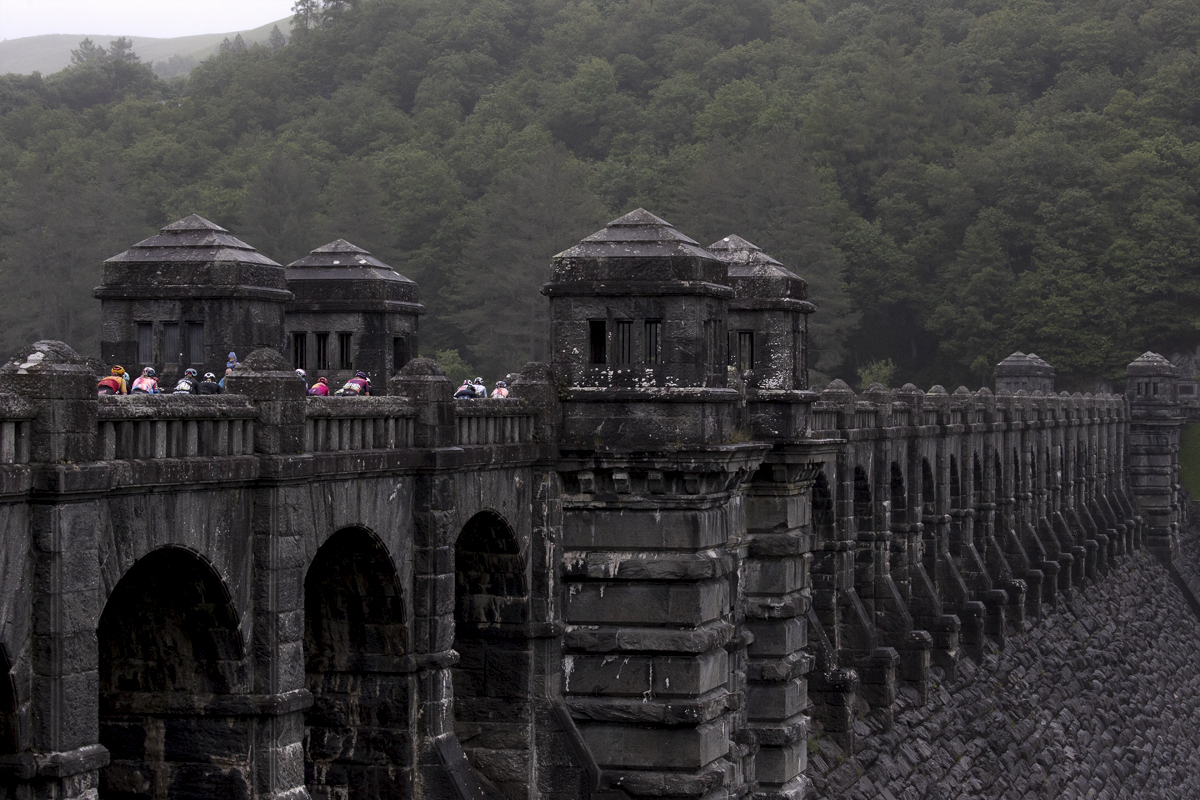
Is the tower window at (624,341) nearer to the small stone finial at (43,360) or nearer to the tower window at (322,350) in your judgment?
the tower window at (322,350)

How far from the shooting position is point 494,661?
1816 centimetres

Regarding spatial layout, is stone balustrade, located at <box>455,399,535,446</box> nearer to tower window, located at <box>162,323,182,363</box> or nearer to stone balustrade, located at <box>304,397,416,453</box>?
stone balustrade, located at <box>304,397,416,453</box>

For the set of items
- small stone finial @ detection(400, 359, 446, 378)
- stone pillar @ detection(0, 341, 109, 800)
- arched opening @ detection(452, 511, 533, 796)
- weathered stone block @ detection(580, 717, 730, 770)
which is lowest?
weathered stone block @ detection(580, 717, 730, 770)

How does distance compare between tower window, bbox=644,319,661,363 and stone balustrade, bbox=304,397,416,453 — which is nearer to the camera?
stone balustrade, bbox=304,397,416,453

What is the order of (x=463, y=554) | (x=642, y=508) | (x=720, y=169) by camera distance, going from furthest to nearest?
(x=720, y=169) < (x=642, y=508) < (x=463, y=554)

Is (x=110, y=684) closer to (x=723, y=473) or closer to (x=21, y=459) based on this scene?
(x=21, y=459)

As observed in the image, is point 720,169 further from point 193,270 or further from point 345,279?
point 193,270

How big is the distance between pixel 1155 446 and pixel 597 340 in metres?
47.3

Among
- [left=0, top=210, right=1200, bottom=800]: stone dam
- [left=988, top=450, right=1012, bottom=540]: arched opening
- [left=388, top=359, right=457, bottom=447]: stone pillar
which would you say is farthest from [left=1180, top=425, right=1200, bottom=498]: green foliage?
[left=388, top=359, right=457, bottom=447]: stone pillar

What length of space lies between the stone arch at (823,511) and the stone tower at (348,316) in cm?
722

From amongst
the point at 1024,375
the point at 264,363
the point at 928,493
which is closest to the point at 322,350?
the point at 264,363

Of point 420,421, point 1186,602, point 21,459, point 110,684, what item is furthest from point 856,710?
point 1186,602

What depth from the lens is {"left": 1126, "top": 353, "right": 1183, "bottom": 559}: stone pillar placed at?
199ft

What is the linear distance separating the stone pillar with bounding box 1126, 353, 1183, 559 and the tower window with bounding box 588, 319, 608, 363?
45.9 metres
